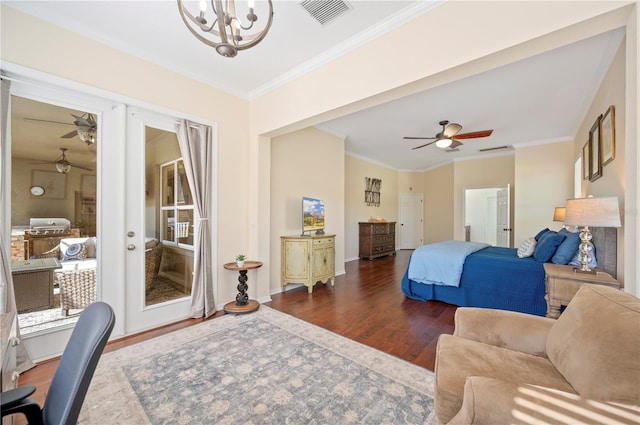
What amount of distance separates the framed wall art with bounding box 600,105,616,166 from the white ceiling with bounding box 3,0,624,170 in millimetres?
567

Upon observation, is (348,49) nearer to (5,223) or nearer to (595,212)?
(595,212)

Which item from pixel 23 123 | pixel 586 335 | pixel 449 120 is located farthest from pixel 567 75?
pixel 23 123

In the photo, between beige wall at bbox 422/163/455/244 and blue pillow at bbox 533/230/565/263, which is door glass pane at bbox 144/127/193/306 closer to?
blue pillow at bbox 533/230/565/263

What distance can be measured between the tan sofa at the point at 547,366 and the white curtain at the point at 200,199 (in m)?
2.67


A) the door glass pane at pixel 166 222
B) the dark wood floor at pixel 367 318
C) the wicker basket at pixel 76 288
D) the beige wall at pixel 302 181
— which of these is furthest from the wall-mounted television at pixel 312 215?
the wicker basket at pixel 76 288

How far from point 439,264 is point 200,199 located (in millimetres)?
3200

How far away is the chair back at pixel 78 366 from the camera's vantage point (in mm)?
793

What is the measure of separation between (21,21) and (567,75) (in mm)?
5252

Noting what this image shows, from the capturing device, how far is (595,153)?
10.1ft

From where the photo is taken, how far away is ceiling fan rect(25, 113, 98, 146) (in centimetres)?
248

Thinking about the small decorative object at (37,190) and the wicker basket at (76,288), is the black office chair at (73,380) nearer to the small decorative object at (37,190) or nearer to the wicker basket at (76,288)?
the wicker basket at (76,288)

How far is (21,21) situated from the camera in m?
2.12

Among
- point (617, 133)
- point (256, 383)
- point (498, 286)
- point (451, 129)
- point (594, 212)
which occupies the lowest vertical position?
point (256, 383)

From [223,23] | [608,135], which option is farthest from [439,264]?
[223,23]
